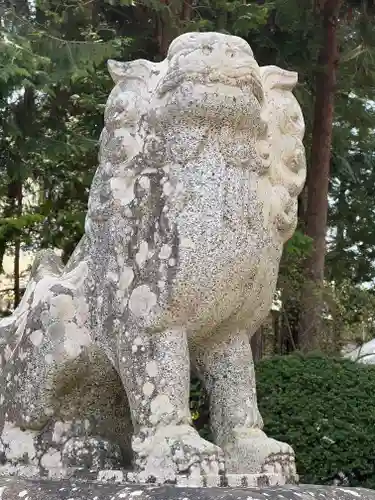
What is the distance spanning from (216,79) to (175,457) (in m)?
1.12

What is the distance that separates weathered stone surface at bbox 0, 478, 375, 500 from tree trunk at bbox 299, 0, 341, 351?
634 cm

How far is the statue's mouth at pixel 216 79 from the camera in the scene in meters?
2.49

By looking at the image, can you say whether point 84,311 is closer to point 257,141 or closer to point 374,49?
point 257,141

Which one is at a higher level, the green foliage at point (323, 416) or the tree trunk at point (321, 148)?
the tree trunk at point (321, 148)

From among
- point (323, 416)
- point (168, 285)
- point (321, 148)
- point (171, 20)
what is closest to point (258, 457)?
point (168, 285)

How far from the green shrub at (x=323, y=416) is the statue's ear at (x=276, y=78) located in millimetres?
2438

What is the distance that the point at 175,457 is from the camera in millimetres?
2279

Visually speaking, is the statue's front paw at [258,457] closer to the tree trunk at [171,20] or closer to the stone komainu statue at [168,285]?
the stone komainu statue at [168,285]

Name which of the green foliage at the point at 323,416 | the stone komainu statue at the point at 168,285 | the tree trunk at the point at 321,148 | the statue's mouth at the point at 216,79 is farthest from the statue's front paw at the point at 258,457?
the tree trunk at the point at 321,148

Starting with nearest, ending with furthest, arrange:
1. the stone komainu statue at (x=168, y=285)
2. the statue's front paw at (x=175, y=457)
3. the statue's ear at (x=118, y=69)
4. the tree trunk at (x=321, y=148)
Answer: the statue's front paw at (x=175, y=457) < the stone komainu statue at (x=168, y=285) < the statue's ear at (x=118, y=69) < the tree trunk at (x=321, y=148)

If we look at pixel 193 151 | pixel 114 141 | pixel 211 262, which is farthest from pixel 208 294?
pixel 114 141

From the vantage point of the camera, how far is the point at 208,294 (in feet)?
7.98

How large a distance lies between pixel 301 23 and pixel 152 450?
7.40 m

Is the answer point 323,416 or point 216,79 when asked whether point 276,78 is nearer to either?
point 216,79
